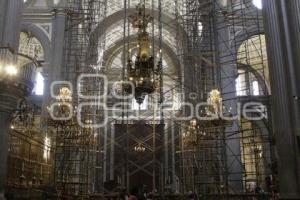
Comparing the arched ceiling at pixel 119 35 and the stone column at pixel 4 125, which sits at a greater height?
the arched ceiling at pixel 119 35

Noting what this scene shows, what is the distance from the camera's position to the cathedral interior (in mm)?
10242

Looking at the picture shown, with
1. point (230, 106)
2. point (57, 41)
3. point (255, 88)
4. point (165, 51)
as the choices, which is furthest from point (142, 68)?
point (255, 88)

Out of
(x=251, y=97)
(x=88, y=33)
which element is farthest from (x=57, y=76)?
(x=251, y=97)

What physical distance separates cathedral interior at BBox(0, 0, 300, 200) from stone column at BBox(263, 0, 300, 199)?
28mm

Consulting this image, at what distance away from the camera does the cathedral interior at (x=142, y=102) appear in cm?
1024

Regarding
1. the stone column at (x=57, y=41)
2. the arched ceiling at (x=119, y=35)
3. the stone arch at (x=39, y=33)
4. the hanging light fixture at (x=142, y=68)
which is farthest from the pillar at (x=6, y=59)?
the arched ceiling at (x=119, y=35)

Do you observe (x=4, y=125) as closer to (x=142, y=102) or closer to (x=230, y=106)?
(x=142, y=102)

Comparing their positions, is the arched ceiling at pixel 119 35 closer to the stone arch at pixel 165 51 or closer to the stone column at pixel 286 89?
the stone arch at pixel 165 51

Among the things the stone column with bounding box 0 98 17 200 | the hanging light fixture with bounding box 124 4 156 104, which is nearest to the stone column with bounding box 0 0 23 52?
the stone column with bounding box 0 98 17 200

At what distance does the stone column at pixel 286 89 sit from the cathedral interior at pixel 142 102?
3 cm

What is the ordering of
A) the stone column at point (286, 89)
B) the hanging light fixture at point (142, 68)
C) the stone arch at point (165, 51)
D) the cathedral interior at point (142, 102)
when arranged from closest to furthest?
the stone column at point (286, 89) → the cathedral interior at point (142, 102) → the hanging light fixture at point (142, 68) → the stone arch at point (165, 51)

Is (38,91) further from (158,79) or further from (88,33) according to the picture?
(158,79)

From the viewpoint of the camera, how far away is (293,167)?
1003 centimetres

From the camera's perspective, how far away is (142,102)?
18.5 metres
